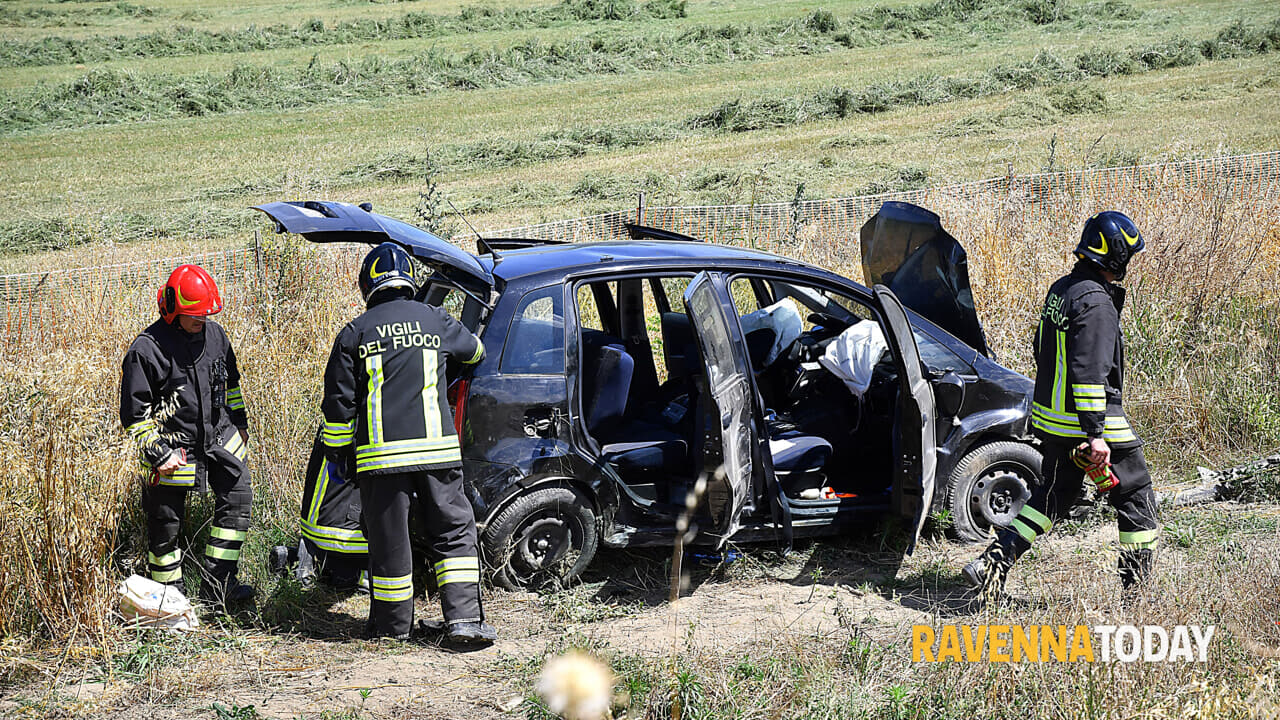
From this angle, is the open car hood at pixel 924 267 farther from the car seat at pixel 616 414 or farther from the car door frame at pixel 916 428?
the car seat at pixel 616 414

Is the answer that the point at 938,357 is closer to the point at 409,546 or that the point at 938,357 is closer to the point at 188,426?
the point at 409,546

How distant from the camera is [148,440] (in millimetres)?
4969

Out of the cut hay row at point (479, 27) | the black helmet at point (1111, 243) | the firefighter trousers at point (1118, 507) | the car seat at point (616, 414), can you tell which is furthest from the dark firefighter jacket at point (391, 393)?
the cut hay row at point (479, 27)

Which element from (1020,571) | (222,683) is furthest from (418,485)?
(1020,571)

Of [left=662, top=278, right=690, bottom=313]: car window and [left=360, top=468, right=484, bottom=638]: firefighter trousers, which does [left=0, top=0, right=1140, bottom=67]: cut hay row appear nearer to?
[left=662, top=278, right=690, bottom=313]: car window

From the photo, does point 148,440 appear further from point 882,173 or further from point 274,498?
point 882,173

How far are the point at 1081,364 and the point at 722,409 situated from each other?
1.59 metres

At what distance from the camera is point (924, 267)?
6195mm

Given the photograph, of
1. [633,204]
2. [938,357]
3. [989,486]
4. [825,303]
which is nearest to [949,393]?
[938,357]

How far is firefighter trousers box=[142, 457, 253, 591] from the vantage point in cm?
516

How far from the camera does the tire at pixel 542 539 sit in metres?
5.20

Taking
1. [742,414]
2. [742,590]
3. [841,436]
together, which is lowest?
[742,590]

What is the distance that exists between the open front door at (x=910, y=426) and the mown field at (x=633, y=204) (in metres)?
0.46

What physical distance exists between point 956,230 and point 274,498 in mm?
6268
